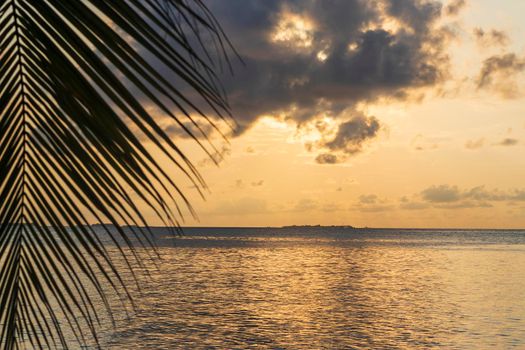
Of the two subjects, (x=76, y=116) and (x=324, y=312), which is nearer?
(x=76, y=116)

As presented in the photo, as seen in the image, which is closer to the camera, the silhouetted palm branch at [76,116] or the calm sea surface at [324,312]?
the silhouetted palm branch at [76,116]

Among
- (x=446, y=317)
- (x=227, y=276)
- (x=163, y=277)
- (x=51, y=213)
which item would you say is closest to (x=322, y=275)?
(x=227, y=276)

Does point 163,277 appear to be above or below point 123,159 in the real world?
below

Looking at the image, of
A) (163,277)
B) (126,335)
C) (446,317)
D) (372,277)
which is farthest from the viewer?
(372,277)

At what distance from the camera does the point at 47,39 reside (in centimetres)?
105

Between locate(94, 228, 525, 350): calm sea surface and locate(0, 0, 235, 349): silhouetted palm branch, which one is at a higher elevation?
locate(0, 0, 235, 349): silhouetted palm branch

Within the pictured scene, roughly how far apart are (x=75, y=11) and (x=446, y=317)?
29.9 metres

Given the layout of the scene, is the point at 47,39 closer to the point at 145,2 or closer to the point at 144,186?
the point at 145,2

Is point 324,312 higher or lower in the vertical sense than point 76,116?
lower

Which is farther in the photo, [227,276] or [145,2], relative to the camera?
[227,276]

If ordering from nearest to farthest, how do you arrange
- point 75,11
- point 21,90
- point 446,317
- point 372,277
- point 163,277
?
1. point 75,11
2. point 21,90
3. point 446,317
4. point 163,277
5. point 372,277

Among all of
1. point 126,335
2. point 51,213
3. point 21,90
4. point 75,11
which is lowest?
point 126,335

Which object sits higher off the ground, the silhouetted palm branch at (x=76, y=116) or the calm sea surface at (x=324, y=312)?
the silhouetted palm branch at (x=76, y=116)

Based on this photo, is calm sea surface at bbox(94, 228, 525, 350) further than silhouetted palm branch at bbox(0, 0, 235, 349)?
Yes
